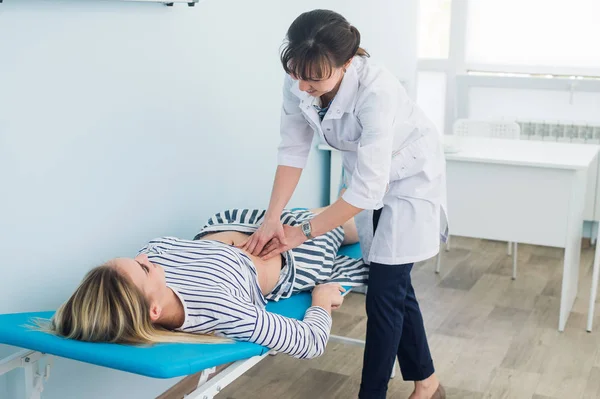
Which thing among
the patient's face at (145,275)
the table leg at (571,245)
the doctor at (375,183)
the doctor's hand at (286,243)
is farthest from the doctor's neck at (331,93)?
the table leg at (571,245)

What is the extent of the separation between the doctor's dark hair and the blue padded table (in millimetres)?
630

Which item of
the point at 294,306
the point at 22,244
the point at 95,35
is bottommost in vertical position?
the point at 294,306

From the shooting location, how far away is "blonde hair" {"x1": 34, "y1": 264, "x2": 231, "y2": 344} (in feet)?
5.01

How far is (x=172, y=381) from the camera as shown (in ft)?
7.97

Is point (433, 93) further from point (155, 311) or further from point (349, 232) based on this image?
point (155, 311)

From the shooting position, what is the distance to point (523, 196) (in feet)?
10.1

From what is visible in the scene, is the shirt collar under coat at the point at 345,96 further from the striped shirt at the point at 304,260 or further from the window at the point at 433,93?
the window at the point at 433,93

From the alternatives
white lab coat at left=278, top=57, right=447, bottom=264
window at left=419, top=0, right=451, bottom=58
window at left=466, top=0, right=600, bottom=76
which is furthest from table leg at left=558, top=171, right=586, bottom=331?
window at left=419, top=0, right=451, bottom=58

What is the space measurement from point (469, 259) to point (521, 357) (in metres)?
1.23

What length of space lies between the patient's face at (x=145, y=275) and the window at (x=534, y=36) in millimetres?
3455

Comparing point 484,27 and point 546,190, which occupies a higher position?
point 484,27

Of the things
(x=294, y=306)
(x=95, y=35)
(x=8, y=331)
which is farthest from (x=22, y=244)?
(x=294, y=306)

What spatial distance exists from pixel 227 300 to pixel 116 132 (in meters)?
0.62

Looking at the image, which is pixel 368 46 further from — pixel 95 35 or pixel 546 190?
pixel 95 35
